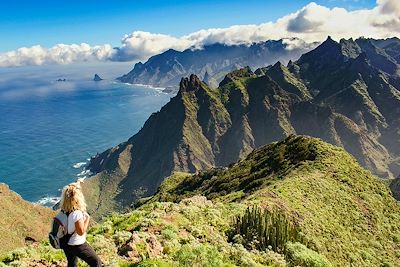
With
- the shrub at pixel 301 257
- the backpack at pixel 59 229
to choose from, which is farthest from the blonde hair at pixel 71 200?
the shrub at pixel 301 257

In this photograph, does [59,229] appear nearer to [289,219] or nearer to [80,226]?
[80,226]

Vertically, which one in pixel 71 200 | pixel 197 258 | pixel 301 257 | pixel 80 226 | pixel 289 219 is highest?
pixel 71 200

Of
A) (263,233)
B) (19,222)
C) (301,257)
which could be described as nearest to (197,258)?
(301,257)

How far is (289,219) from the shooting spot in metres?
38.2

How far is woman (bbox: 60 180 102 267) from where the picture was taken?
1343 cm

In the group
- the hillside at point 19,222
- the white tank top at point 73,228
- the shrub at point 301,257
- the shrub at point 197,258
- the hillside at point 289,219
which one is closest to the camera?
the white tank top at point 73,228

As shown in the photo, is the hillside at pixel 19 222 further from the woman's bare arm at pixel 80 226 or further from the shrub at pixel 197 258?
the woman's bare arm at pixel 80 226

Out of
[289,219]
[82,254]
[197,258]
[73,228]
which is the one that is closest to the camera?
[73,228]

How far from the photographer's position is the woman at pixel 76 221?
13.4 m

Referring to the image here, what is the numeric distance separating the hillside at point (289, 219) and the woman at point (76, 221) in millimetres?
2830

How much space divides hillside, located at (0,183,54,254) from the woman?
4795cm

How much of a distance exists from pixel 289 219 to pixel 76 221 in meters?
28.2

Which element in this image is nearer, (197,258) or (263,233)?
(197,258)

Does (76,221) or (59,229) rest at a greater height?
(76,221)
